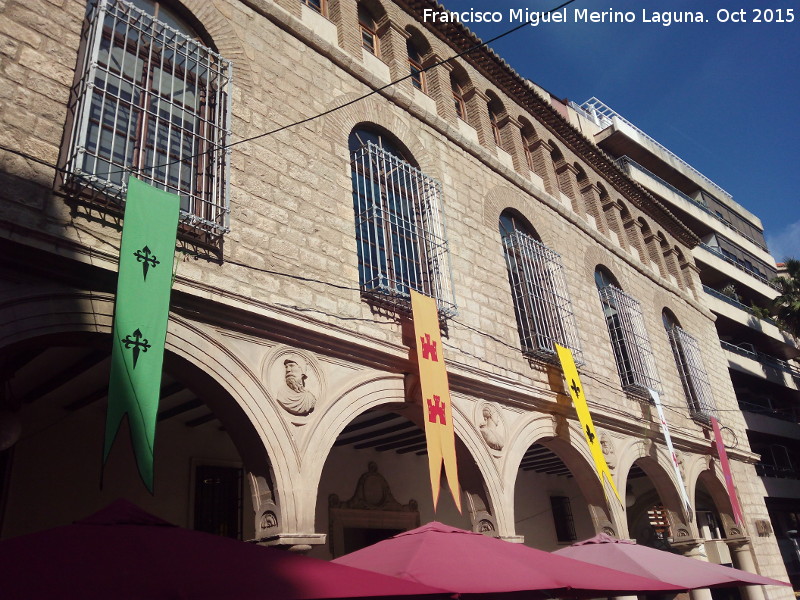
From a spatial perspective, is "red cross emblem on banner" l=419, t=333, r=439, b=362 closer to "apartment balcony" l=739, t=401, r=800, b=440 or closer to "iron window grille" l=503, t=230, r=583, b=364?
"iron window grille" l=503, t=230, r=583, b=364

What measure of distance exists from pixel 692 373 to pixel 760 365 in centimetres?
1262

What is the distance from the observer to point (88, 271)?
4727 millimetres

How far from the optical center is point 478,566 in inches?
183

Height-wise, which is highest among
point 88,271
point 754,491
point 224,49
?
point 224,49

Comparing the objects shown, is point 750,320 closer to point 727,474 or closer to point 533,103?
point 727,474

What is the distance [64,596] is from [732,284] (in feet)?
94.0

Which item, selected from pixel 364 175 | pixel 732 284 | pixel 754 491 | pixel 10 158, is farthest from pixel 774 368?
pixel 10 158

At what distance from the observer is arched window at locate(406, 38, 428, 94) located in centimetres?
1022

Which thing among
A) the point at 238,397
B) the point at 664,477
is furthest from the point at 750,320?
the point at 238,397

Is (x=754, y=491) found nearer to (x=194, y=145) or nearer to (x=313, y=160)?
(x=313, y=160)

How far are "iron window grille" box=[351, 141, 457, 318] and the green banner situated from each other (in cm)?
265

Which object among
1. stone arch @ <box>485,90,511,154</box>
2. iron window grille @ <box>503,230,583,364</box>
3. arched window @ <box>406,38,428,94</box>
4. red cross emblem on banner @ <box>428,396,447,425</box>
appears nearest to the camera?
red cross emblem on banner @ <box>428,396,447,425</box>

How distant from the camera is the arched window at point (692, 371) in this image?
1377 cm

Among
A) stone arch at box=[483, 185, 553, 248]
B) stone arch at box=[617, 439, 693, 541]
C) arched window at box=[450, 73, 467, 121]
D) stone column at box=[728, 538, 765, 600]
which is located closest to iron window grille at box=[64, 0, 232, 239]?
stone arch at box=[483, 185, 553, 248]
